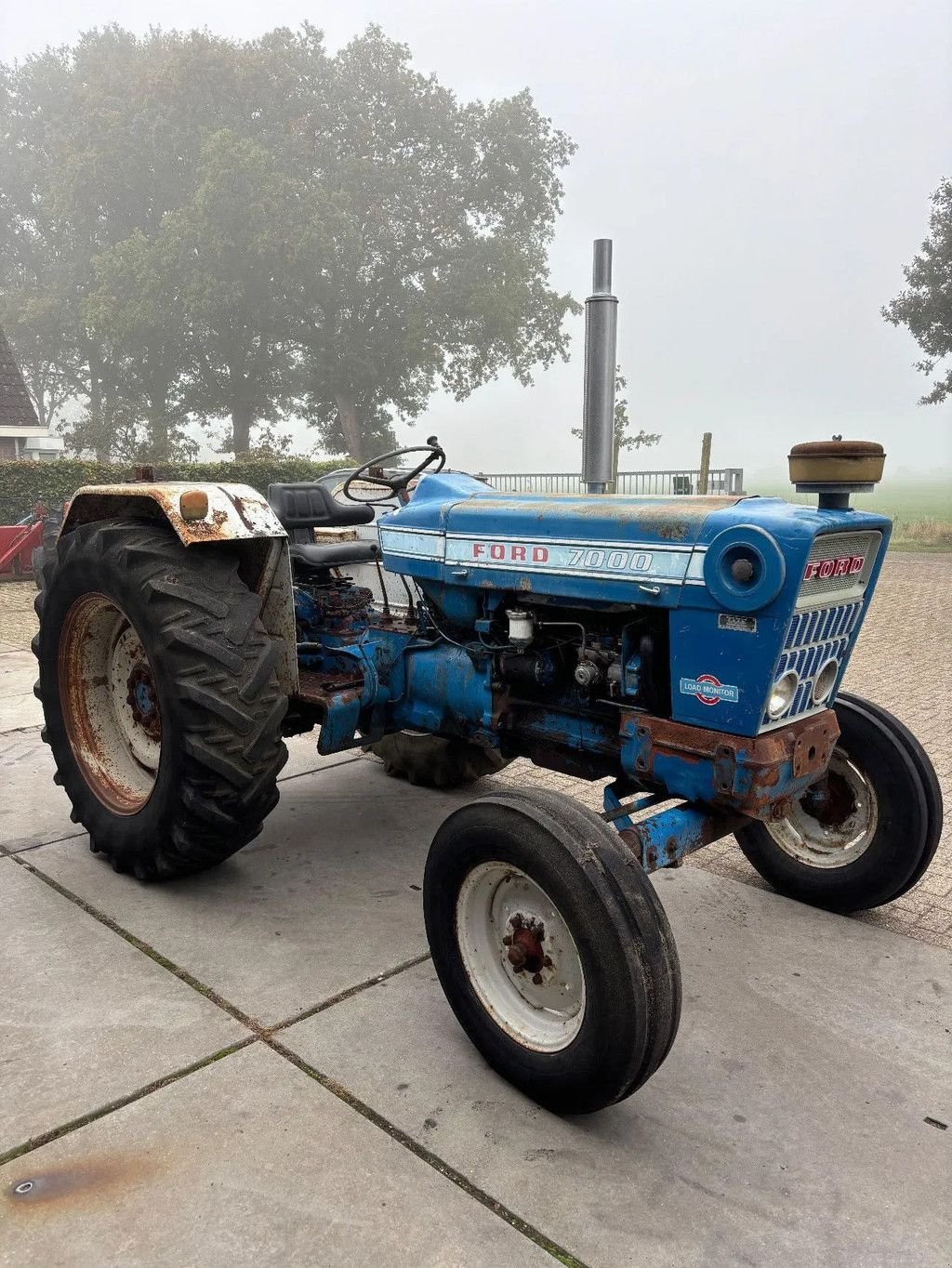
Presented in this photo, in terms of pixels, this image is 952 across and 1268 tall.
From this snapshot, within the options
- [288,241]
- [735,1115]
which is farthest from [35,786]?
[288,241]

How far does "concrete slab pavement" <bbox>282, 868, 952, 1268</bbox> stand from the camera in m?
1.80

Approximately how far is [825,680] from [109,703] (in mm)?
2610

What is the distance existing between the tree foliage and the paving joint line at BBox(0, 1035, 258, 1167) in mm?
27485

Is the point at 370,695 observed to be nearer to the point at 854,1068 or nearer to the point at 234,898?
the point at 234,898

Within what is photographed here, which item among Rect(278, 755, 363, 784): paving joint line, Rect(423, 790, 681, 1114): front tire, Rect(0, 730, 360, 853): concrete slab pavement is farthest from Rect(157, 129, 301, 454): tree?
Rect(423, 790, 681, 1114): front tire

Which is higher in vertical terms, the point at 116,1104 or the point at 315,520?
the point at 315,520

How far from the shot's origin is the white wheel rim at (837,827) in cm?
303

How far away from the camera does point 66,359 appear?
3559cm

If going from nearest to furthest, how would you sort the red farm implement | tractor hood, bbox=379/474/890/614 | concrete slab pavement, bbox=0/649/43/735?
tractor hood, bbox=379/474/890/614, concrete slab pavement, bbox=0/649/43/735, the red farm implement

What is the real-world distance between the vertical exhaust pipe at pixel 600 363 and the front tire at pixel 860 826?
2838 mm

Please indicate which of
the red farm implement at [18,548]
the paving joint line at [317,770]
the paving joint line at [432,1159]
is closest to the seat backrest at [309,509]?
the paving joint line at [317,770]

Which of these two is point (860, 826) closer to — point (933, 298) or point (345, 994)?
point (345, 994)

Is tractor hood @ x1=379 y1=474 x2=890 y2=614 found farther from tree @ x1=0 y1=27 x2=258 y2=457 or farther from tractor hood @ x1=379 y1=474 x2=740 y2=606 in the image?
tree @ x1=0 y1=27 x2=258 y2=457

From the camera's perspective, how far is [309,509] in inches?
151
